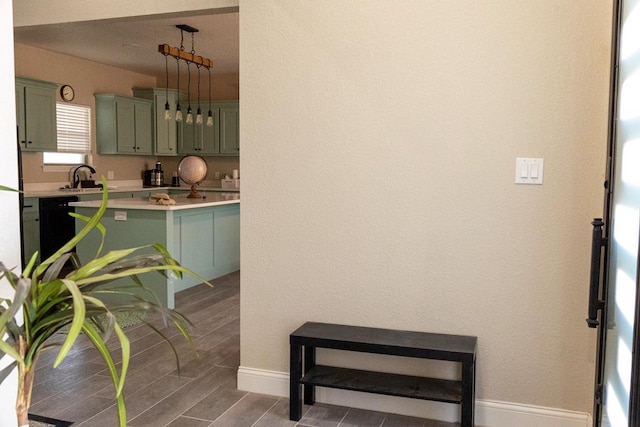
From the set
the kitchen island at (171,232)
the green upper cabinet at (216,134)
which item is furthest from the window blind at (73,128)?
the kitchen island at (171,232)

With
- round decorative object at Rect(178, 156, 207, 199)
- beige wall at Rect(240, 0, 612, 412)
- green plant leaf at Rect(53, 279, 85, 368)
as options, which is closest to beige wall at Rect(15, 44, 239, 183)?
round decorative object at Rect(178, 156, 207, 199)

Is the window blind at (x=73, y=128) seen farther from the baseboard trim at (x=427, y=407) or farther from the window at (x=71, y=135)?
the baseboard trim at (x=427, y=407)

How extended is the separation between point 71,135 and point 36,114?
0.91 meters

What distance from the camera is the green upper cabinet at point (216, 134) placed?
28.9 feet

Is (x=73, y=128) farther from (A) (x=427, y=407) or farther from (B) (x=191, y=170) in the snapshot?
(A) (x=427, y=407)

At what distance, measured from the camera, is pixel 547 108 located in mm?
2541

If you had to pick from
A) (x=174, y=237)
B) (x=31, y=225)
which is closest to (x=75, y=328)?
(x=174, y=237)

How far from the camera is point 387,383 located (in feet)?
8.81

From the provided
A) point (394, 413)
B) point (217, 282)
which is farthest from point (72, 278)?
point (217, 282)

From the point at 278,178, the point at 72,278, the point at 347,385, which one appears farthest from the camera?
the point at 278,178

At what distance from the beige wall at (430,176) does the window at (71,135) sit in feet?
17.6

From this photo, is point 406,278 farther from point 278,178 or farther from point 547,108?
point 547,108

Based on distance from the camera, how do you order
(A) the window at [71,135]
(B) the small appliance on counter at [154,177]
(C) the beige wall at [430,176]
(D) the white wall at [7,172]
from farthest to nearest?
1. (B) the small appliance on counter at [154,177]
2. (A) the window at [71,135]
3. (C) the beige wall at [430,176]
4. (D) the white wall at [7,172]

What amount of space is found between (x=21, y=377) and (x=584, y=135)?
240 cm
